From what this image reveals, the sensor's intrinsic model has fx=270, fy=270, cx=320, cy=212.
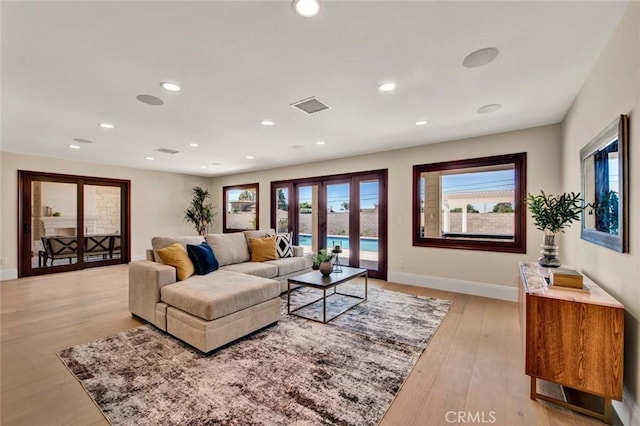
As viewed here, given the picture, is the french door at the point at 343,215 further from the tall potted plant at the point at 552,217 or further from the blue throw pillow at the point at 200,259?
the tall potted plant at the point at 552,217

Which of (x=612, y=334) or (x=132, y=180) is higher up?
(x=132, y=180)

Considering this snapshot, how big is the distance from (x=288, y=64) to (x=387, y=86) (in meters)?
0.98

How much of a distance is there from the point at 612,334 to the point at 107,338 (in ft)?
13.5

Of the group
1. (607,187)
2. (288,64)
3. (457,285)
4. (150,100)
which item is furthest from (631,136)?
(150,100)

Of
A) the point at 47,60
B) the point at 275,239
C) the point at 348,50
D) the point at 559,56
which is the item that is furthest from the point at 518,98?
the point at 47,60

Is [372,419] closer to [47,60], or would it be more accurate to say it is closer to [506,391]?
[506,391]

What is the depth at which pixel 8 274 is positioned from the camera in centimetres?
521

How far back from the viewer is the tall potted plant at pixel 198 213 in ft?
26.1

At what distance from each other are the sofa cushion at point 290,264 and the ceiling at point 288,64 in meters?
2.08

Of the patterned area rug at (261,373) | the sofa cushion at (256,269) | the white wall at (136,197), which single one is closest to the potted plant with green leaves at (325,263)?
the patterned area rug at (261,373)

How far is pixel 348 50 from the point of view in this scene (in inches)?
79.2

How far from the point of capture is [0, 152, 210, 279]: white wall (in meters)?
5.25

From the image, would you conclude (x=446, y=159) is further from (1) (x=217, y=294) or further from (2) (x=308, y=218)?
(1) (x=217, y=294)

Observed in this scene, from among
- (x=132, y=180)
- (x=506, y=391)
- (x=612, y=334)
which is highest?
(x=132, y=180)
